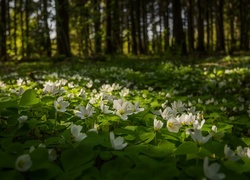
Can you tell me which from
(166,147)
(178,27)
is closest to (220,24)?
(178,27)

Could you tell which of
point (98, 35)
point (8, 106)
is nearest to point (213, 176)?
point (8, 106)

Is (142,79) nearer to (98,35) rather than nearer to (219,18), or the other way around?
(98,35)

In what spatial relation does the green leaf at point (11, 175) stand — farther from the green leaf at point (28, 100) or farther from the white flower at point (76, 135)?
the green leaf at point (28, 100)

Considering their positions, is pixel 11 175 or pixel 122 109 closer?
pixel 11 175

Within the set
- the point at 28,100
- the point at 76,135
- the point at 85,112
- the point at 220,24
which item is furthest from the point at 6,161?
the point at 220,24

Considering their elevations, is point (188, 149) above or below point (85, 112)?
below

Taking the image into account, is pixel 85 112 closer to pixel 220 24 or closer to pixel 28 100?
pixel 28 100

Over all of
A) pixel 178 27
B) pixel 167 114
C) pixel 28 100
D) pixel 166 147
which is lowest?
pixel 166 147

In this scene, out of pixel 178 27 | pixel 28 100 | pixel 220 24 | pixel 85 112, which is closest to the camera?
pixel 85 112

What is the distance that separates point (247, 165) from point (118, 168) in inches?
27.1

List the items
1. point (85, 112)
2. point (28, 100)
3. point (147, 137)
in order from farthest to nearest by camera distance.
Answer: point (28, 100)
point (85, 112)
point (147, 137)

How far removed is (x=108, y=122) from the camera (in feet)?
8.31

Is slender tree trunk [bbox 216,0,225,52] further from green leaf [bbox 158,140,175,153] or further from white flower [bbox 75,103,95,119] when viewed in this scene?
green leaf [bbox 158,140,175,153]

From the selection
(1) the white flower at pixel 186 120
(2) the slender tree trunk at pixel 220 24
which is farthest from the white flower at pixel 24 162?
(2) the slender tree trunk at pixel 220 24
